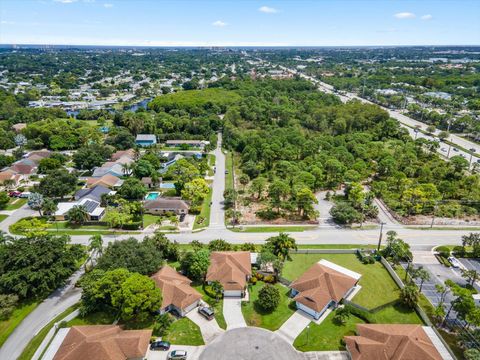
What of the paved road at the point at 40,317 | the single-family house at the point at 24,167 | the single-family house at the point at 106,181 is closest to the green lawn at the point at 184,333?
the paved road at the point at 40,317

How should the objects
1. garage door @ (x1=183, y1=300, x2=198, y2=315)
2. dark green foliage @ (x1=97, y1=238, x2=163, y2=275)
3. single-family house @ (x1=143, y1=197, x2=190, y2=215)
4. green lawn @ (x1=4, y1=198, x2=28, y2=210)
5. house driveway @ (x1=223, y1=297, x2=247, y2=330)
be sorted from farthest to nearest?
green lawn @ (x1=4, y1=198, x2=28, y2=210) → single-family house @ (x1=143, y1=197, x2=190, y2=215) → dark green foliage @ (x1=97, y1=238, x2=163, y2=275) → garage door @ (x1=183, y1=300, x2=198, y2=315) → house driveway @ (x1=223, y1=297, x2=247, y2=330)

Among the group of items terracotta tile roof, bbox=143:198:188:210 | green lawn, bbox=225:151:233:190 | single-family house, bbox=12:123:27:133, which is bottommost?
green lawn, bbox=225:151:233:190

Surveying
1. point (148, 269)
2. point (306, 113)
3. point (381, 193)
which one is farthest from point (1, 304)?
point (306, 113)

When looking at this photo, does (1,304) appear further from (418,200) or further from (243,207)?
(418,200)

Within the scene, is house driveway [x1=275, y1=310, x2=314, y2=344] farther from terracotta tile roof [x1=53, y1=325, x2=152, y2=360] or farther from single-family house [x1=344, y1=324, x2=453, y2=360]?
terracotta tile roof [x1=53, y1=325, x2=152, y2=360]

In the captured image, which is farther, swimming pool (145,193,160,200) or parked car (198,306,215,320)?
swimming pool (145,193,160,200)

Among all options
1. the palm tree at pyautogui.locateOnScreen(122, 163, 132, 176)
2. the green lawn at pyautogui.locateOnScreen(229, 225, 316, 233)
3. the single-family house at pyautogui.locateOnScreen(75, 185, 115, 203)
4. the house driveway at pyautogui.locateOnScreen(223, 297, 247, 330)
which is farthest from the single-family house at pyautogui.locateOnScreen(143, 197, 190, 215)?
the house driveway at pyautogui.locateOnScreen(223, 297, 247, 330)

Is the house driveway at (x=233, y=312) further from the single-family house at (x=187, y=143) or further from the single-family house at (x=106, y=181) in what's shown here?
the single-family house at (x=187, y=143)

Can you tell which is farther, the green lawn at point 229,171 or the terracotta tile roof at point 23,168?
the terracotta tile roof at point 23,168
